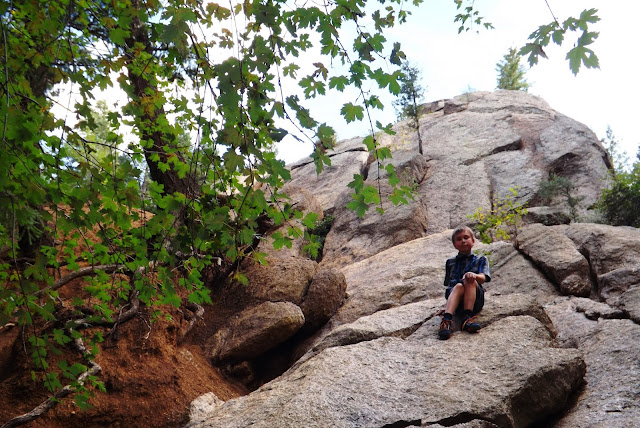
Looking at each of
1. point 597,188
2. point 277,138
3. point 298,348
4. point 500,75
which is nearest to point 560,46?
point 277,138

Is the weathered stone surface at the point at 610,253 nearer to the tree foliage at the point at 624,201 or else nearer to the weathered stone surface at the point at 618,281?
the weathered stone surface at the point at 618,281

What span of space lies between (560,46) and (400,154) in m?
13.9

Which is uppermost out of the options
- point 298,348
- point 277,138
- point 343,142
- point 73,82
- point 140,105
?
point 343,142

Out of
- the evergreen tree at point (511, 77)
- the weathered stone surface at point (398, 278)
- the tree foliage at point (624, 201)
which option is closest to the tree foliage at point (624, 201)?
the tree foliage at point (624, 201)

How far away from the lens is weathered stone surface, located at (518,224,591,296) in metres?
6.66

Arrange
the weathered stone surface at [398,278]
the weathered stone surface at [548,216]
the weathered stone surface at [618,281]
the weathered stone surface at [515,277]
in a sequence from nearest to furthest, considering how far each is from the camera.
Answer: the weathered stone surface at [618,281] → the weathered stone surface at [515,277] → the weathered stone surface at [398,278] → the weathered stone surface at [548,216]

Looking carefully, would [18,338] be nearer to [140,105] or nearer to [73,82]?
[140,105]

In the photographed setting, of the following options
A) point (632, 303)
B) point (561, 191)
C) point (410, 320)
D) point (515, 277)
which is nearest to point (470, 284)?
point (410, 320)

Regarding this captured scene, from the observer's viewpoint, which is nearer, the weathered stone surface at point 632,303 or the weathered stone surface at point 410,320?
the weathered stone surface at point 632,303

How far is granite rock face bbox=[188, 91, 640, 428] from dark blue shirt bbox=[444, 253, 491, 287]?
17.9 inches

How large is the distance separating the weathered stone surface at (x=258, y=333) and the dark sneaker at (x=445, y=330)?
315cm

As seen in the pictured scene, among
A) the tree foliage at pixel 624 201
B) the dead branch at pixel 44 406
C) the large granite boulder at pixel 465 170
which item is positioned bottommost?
the dead branch at pixel 44 406

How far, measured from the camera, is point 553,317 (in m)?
5.91

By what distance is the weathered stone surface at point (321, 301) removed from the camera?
8062 mm
